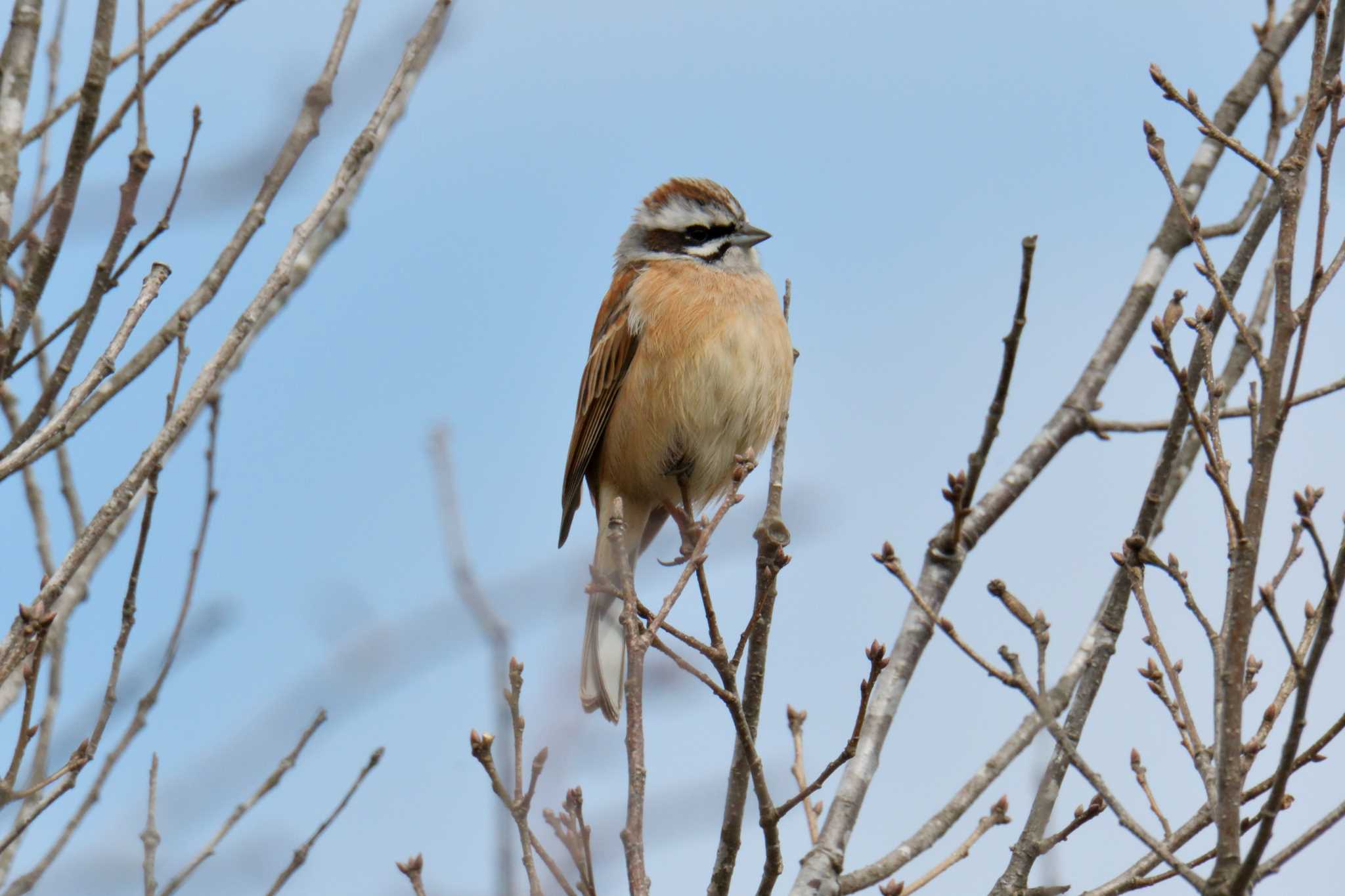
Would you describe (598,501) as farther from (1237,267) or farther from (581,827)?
(581,827)

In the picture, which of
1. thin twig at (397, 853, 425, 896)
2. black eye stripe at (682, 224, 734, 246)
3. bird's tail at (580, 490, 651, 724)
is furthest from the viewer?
black eye stripe at (682, 224, 734, 246)

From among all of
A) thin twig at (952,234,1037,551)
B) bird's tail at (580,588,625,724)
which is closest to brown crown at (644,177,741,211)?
bird's tail at (580,588,625,724)

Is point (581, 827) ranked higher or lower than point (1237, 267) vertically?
lower

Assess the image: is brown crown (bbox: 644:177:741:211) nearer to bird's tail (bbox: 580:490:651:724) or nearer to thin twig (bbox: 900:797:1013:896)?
bird's tail (bbox: 580:490:651:724)

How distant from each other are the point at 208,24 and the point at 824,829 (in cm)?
294

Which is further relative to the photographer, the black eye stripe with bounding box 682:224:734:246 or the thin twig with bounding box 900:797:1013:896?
the black eye stripe with bounding box 682:224:734:246

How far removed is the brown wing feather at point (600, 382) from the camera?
22.7 ft

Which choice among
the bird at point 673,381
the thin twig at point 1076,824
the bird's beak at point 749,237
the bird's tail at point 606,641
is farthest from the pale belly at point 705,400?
the thin twig at point 1076,824

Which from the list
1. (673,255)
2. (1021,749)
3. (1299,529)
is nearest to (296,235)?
(1021,749)

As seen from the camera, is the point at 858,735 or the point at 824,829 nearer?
the point at 858,735

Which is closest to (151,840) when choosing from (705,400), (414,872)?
(414,872)

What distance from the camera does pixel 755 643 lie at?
3.96 meters

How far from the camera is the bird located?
21.3 feet

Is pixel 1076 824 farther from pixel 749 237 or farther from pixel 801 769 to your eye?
pixel 749 237
